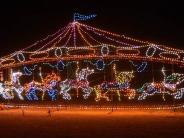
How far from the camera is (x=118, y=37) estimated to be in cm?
2064

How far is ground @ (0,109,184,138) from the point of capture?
13.0 m

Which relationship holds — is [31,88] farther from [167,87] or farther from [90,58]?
[167,87]

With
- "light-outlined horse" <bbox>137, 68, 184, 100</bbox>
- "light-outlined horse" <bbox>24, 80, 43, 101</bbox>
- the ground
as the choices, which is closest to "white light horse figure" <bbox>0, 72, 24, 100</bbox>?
"light-outlined horse" <bbox>24, 80, 43, 101</bbox>

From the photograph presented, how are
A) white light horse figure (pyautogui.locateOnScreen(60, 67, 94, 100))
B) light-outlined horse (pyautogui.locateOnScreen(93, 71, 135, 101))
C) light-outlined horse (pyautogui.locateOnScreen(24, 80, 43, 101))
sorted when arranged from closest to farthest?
light-outlined horse (pyautogui.locateOnScreen(93, 71, 135, 101)) → white light horse figure (pyautogui.locateOnScreen(60, 67, 94, 100)) → light-outlined horse (pyautogui.locateOnScreen(24, 80, 43, 101))

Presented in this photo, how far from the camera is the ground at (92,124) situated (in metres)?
13.0

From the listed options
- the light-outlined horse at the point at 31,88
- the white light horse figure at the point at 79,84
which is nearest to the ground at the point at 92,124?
the white light horse figure at the point at 79,84

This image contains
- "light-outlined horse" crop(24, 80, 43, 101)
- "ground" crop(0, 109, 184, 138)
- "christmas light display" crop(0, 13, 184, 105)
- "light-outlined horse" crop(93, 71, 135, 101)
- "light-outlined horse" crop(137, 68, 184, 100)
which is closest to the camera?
"ground" crop(0, 109, 184, 138)

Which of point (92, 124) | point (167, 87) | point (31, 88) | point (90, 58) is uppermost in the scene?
point (90, 58)

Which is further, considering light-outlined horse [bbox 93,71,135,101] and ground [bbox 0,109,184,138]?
light-outlined horse [bbox 93,71,135,101]

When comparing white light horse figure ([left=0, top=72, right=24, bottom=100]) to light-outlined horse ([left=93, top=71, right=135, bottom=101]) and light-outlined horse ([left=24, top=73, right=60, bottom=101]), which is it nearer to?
light-outlined horse ([left=24, top=73, right=60, bottom=101])

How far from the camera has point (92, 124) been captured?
1517 cm

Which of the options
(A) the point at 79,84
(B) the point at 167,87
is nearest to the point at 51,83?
(A) the point at 79,84

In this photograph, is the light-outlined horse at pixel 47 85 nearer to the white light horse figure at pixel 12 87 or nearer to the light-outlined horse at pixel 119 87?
the white light horse figure at pixel 12 87

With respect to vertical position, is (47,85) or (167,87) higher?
(47,85)
